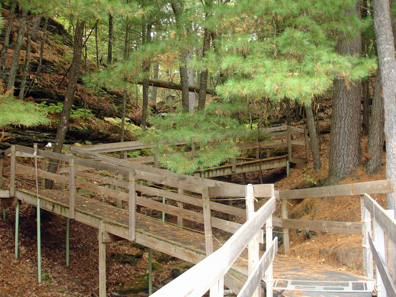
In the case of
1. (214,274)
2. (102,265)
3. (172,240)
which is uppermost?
(214,274)

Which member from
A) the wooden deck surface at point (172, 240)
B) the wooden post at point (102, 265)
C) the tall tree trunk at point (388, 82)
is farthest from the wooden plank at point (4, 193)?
the tall tree trunk at point (388, 82)

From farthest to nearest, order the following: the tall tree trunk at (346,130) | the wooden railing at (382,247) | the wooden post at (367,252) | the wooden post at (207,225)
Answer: the tall tree trunk at (346,130) → the wooden post at (207,225) → the wooden post at (367,252) → the wooden railing at (382,247)

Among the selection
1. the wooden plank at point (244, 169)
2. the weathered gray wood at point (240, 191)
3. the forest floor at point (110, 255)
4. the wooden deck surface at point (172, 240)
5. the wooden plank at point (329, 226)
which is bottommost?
the forest floor at point (110, 255)

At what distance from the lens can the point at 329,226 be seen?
6270 mm

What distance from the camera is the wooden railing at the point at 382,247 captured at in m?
2.33

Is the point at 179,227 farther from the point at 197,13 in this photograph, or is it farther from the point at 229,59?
the point at 197,13

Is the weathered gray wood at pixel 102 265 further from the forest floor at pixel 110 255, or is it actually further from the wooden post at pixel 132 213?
the forest floor at pixel 110 255

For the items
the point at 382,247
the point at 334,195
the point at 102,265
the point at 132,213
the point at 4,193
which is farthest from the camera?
the point at 4,193

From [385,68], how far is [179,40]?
14.1 feet

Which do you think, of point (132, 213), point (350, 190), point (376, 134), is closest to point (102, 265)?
point (132, 213)

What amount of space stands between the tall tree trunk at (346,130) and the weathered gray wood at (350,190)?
2892 millimetres

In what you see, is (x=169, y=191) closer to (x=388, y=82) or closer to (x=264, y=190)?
(x=264, y=190)

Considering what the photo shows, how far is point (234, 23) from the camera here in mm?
7270

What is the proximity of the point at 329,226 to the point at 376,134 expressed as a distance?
408 centimetres
